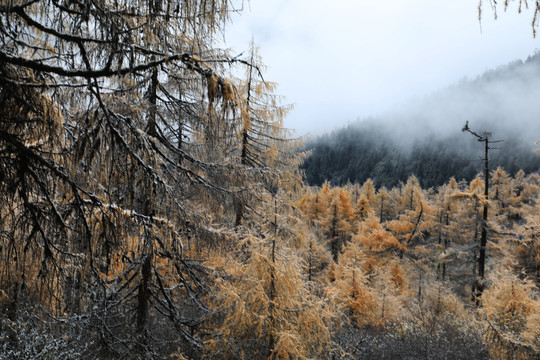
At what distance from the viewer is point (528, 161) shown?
10188cm

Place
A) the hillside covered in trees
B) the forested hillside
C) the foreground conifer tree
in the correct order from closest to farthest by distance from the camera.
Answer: the foreground conifer tree < the hillside covered in trees < the forested hillside

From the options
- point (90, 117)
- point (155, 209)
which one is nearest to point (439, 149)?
point (155, 209)

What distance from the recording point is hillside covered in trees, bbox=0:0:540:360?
2004 millimetres

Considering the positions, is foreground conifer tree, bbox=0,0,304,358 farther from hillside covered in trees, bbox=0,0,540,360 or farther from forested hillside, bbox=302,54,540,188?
forested hillside, bbox=302,54,540,188

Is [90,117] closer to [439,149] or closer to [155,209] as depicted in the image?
[155,209]

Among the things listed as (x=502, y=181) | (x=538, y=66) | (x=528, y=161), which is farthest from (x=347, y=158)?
(x=538, y=66)

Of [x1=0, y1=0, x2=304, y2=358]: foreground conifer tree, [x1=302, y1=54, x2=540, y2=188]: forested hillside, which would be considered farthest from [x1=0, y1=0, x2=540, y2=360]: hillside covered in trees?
[x1=302, y1=54, x2=540, y2=188]: forested hillside

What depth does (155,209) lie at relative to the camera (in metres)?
3.18

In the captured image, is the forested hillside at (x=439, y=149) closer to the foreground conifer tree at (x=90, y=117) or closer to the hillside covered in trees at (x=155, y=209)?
the hillside covered in trees at (x=155, y=209)

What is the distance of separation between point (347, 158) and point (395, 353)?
17665 cm

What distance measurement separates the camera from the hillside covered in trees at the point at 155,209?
200 centimetres

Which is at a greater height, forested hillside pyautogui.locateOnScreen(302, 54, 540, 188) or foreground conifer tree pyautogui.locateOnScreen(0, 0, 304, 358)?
forested hillside pyautogui.locateOnScreen(302, 54, 540, 188)

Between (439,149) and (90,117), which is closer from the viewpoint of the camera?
(90,117)

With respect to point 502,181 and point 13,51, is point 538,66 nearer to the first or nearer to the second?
point 502,181
